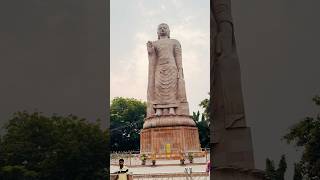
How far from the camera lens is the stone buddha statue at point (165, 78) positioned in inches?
1212

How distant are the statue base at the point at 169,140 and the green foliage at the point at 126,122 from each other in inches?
305

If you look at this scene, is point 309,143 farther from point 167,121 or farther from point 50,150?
point 167,121

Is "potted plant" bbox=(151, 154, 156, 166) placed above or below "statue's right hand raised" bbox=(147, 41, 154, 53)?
below

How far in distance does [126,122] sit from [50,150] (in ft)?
77.9

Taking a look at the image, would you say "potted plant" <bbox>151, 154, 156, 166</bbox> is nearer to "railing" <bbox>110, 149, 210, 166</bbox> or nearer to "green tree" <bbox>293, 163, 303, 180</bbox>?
"railing" <bbox>110, 149, 210, 166</bbox>

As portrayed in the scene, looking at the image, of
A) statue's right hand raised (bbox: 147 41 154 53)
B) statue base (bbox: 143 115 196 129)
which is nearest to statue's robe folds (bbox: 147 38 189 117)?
statue's right hand raised (bbox: 147 41 154 53)

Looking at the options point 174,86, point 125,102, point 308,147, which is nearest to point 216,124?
point 308,147

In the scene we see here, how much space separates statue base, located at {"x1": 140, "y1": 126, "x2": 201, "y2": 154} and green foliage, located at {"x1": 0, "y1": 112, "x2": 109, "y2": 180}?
733 centimetres

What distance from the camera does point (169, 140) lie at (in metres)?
29.4

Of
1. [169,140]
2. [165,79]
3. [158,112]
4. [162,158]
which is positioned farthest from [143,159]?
[165,79]

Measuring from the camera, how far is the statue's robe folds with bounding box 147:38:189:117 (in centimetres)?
3089

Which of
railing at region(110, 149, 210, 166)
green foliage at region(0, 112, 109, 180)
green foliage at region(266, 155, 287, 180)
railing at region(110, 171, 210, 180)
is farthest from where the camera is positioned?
railing at region(110, 149, 210, 166)

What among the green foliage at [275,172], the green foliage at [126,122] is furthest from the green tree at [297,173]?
the green foliage at [126,122]

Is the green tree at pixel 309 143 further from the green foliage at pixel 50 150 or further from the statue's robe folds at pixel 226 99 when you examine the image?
the green foliage at pixel 50 150
